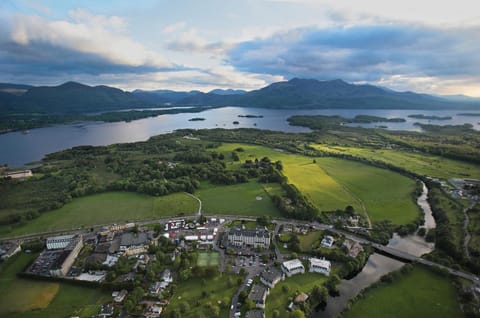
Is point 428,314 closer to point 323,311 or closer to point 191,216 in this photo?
point 323,311

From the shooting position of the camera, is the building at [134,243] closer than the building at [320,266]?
No

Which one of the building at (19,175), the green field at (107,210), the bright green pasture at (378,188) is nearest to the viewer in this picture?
the green field at (107,210)

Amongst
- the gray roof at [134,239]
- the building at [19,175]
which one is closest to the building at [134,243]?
the gray roof at [134,239]

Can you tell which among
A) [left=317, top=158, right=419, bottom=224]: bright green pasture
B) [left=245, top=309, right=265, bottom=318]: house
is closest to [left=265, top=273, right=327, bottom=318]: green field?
[left=245, top=309, right=265, bottom=318]: house

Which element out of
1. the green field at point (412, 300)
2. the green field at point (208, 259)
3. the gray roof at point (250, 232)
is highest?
the gray roof at point (250, 232)

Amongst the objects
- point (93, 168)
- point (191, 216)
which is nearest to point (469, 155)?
point (191, 216)

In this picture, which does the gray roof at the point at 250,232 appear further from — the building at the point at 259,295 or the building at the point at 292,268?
the building at the point at 259,295

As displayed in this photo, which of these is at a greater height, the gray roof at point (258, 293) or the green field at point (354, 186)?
the green field at point (354, 186)
